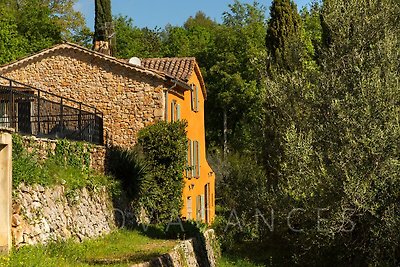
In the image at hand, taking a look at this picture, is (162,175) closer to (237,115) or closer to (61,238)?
(61,238)

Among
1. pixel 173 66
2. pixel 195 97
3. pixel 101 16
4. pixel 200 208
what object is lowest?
pixel 200 208

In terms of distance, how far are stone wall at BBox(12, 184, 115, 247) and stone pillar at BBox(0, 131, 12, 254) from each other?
1.78 feet

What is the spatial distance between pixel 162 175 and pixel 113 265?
10118 mm

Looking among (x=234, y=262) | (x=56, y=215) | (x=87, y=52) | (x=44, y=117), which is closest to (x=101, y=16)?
(x=87, y=52)

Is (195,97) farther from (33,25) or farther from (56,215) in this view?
(33,25)

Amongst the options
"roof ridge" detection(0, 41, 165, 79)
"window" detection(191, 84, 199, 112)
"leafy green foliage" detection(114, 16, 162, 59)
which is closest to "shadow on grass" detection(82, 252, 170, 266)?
"roof ridge" detection(0, 41, 165, 79)

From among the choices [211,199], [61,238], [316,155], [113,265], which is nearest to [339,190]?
[316,155]

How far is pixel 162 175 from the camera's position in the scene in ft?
84.0

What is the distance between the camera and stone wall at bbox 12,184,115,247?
48.6 ft

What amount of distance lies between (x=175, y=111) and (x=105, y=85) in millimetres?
3209

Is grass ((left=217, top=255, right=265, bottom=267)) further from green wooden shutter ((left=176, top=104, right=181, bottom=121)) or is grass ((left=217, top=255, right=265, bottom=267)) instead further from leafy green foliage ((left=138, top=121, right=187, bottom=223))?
green wooden shutter ((left=176, top=104, right=181, bottom=121))

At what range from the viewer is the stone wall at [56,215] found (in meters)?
14.8

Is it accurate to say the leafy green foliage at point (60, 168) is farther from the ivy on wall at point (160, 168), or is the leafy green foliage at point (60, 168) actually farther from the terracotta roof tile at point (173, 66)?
the terracotta roof tile at point (173, 66)

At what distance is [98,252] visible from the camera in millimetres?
18109
